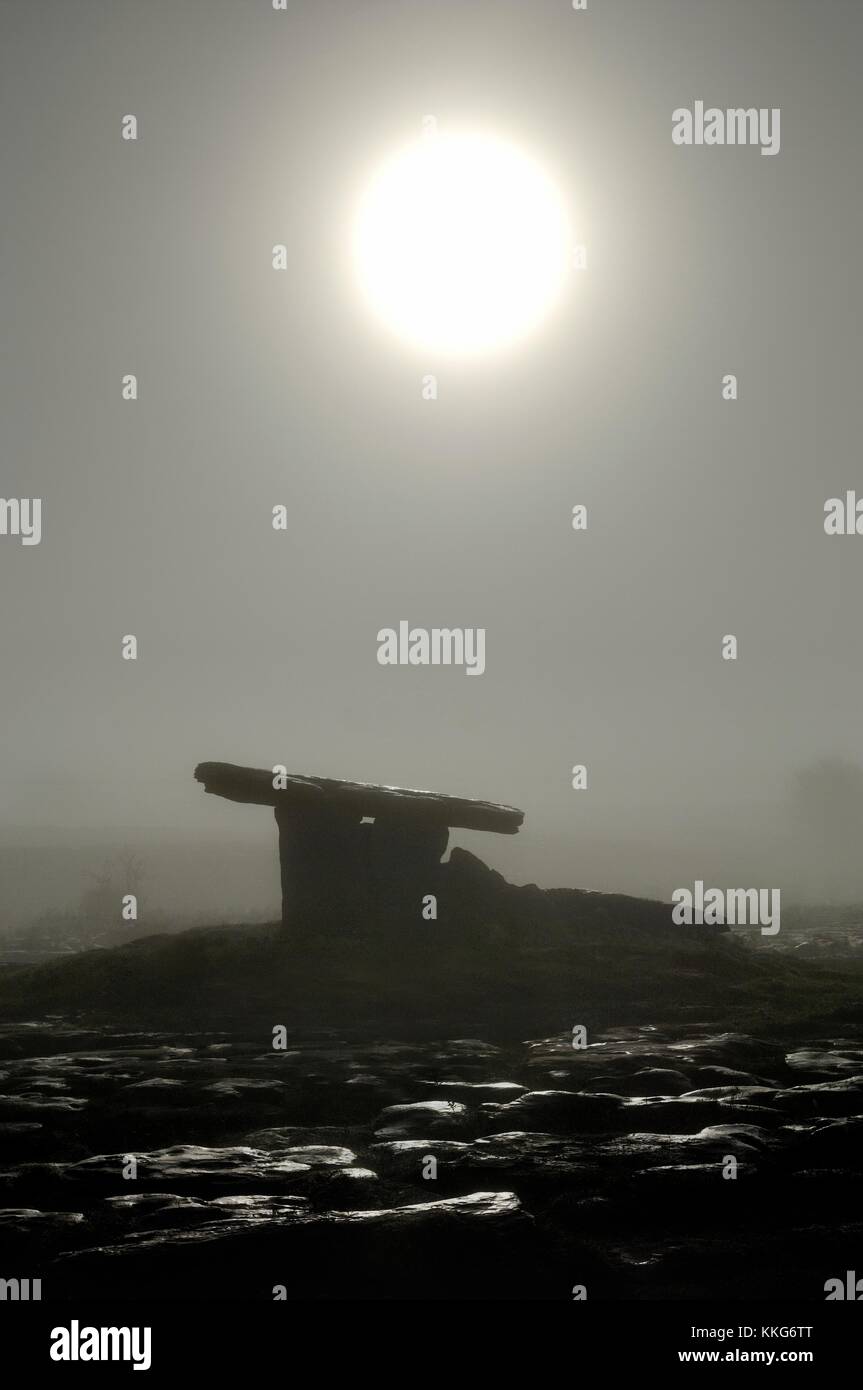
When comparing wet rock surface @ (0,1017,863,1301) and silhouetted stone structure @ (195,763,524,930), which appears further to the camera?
silhouetted stone structure @ (195,763,524,930)

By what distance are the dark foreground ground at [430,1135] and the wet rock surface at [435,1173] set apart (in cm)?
3

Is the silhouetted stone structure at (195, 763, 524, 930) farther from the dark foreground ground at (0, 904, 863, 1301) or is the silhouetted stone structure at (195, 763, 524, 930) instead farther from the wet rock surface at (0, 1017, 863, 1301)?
the wet rock surface at (0, 1017, 863, 1301)

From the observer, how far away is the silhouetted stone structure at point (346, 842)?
2406cm

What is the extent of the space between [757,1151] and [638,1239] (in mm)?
2383

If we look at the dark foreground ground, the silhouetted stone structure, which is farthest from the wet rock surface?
the silhouetted stone structure

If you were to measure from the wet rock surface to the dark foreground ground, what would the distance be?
31mm

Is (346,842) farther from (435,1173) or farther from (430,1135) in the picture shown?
(435,1173)

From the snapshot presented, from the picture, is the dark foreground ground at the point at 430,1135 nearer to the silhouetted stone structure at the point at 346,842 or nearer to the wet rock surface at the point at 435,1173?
the wet rock surface at the point at 435,1173

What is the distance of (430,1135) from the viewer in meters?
11.8

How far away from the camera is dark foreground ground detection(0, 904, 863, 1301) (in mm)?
8734

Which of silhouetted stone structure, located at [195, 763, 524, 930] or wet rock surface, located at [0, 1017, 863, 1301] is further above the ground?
silhouetted stone structure, located at [195, 763, 524, 930]

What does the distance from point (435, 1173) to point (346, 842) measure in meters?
14.0
